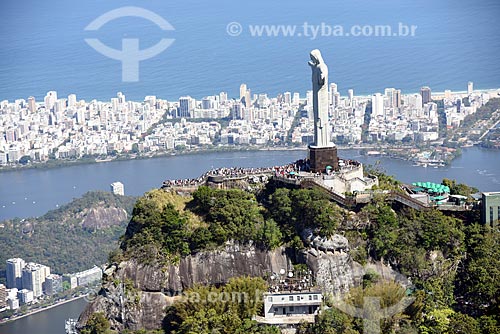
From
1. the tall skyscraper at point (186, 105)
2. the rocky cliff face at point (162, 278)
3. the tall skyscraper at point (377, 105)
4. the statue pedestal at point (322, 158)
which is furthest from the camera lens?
the tall skyscraper at point (186, 105)

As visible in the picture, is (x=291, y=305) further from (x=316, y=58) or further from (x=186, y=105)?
(x=186, y=105)

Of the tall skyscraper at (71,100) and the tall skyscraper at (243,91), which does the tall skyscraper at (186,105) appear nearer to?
the tall skyscraper at (243,91)

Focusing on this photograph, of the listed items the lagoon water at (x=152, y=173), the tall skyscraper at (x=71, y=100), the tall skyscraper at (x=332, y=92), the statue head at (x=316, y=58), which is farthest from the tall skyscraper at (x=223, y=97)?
the statue head at (x=316, y=58)

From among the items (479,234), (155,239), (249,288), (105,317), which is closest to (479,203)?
(479,234)

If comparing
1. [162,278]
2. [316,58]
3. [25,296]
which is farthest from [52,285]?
[316,58]

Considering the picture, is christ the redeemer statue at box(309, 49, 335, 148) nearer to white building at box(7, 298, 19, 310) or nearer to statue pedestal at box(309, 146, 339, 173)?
statue pedestal at box(309, 146, 339, 173)
